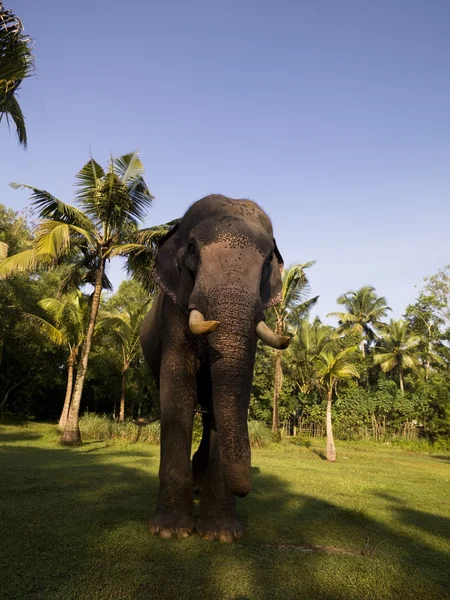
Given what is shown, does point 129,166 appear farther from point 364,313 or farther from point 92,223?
point 364,313

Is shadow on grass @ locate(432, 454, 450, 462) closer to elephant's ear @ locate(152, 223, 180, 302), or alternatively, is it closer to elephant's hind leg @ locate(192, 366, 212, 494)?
elephant's hind leg @ locate(192, 366, 212, 494)

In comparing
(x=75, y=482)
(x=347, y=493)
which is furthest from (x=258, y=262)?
(x=347, y=493)

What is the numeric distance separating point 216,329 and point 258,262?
0.84 meters

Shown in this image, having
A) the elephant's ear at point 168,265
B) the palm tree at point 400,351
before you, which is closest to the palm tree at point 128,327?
the elephant's ear at point 168,265

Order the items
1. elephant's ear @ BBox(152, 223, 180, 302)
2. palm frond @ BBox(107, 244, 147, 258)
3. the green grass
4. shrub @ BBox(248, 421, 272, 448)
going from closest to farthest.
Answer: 1. the green grass
2. elephant's ear @ BBox(152, 223, 180, 302)
3. palm frond @ BBox(107, 244, 147, 258)
4. shrub @ BBox(248, 421, 272, 448)

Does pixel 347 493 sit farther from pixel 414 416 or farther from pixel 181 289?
pixel 414 416

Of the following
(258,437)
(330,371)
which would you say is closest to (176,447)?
(330,371)

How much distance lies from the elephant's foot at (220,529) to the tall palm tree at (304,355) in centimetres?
2517

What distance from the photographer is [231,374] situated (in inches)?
135

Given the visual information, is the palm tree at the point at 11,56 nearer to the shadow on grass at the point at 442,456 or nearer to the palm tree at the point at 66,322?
the palm tree at the point at 66,322

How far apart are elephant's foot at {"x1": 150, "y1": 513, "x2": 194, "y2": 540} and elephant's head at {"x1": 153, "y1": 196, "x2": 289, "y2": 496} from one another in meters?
1.43

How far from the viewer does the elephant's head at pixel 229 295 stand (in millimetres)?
3334

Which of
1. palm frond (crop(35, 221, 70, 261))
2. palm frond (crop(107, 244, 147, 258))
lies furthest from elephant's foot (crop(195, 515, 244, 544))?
palm frond (crop(107, 244, 147, 258))

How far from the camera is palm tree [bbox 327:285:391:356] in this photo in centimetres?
4166
